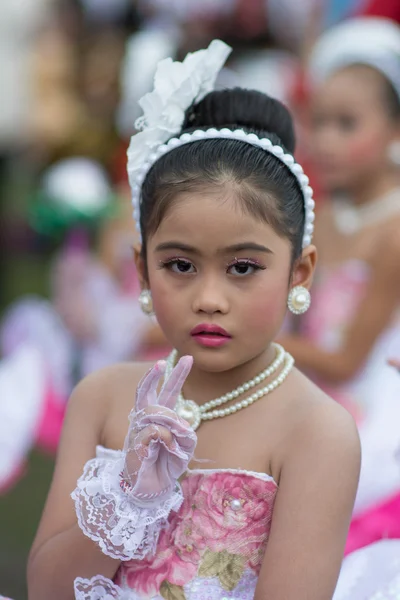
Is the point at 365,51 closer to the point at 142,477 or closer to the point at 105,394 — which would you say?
the point at 105,394

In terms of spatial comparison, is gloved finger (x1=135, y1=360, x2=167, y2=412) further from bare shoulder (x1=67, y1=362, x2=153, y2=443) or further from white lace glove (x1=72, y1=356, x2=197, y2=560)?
bare shoulder (x1=67, y1=362, x2=153, y2=443)

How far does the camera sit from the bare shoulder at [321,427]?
5.50 feet

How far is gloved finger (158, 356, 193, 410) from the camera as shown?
157 cm

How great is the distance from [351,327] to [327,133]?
0.77 meters

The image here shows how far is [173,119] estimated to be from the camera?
188cm

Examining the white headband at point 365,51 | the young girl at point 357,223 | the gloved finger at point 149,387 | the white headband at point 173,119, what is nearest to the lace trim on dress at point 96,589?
the gloved finger at point 149,387

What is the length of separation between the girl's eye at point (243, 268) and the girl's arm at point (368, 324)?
75.2 inches

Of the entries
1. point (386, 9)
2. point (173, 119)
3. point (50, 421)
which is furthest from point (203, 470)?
point (386, 9)

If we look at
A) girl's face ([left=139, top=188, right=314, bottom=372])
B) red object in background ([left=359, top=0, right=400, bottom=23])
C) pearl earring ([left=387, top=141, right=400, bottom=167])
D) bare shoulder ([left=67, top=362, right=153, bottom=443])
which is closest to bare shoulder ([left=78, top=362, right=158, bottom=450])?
bare shoulder ([left=67, top=362, right=153, bottom=443])

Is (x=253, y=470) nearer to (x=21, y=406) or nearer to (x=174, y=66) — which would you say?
(x=174, y=66)

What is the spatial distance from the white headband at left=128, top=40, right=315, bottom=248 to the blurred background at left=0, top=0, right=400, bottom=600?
0.31 metres

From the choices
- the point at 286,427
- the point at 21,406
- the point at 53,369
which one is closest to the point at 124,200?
the point at 53,369

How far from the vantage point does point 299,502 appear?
1646 mm

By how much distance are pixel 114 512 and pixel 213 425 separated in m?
0.28
